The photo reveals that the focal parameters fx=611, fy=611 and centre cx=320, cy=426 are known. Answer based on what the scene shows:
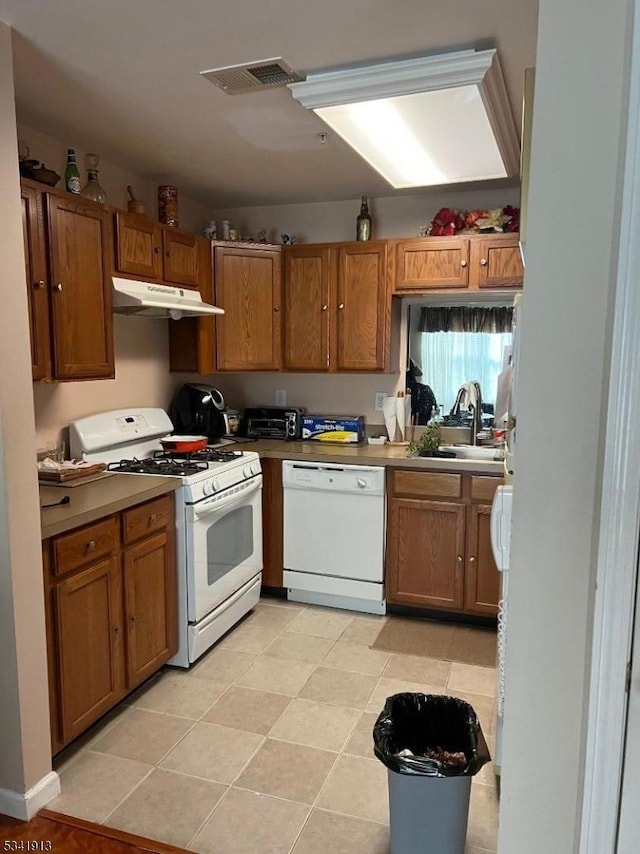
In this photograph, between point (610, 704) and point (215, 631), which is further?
point (215, 631)

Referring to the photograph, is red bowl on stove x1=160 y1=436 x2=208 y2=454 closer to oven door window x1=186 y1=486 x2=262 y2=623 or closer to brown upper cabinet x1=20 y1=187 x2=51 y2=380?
oven door window x1=186 y1=486 x2=262 y2=623

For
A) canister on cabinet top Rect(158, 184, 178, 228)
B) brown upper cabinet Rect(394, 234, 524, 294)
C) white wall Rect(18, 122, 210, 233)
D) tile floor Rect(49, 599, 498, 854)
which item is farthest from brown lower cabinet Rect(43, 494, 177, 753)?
brown upper cabinet Rect(394, 234, 524, 294)

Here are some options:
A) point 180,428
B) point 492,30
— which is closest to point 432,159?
point 492,30

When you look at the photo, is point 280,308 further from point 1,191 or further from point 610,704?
point 610,704

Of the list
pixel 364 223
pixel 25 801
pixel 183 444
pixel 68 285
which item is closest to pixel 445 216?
pixel 364 223

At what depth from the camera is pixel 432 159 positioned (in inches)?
110

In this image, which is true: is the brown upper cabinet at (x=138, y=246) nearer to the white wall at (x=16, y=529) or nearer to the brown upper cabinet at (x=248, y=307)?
the brown upper cabinet at (x=248, y=307)

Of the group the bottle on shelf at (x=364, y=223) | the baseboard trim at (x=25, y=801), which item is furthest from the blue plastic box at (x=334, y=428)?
the baseboard trim at (x=25, y=801)

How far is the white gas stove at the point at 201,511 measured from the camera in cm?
284

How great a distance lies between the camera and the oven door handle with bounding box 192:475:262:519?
2.83m

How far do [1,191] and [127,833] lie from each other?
6.51ft

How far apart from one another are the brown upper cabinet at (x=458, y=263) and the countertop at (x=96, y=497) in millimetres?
1793

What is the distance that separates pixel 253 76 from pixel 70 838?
2.52 m

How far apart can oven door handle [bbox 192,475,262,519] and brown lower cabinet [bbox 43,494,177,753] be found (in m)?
0.12
